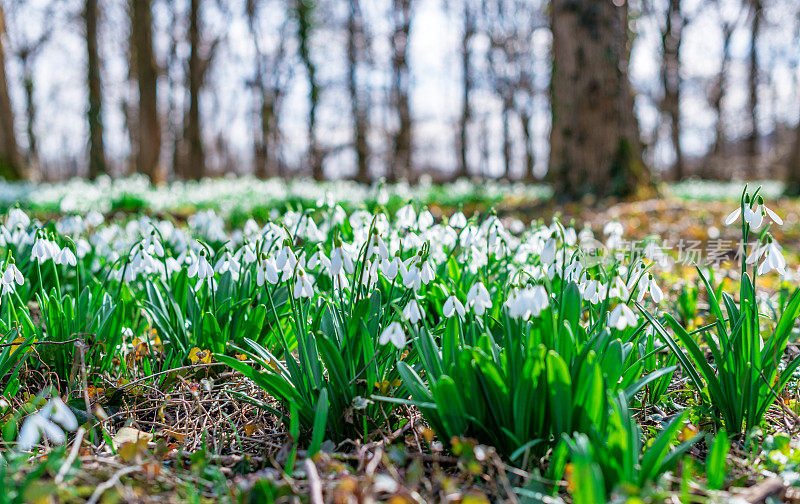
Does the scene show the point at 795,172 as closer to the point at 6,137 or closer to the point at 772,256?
the point at 772,256

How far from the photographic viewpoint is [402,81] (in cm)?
1747

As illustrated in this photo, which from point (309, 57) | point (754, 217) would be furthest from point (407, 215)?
point (309, 57)

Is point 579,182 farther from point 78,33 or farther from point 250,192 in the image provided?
point 78,33

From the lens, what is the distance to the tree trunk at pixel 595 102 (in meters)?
6.82

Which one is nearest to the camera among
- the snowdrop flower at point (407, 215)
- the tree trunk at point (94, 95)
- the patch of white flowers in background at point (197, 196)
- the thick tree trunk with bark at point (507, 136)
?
the snowdrop flower at point (407, 215)

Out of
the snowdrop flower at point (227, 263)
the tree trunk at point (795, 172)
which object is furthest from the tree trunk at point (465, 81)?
the snowdrop flower at point (227, 263)

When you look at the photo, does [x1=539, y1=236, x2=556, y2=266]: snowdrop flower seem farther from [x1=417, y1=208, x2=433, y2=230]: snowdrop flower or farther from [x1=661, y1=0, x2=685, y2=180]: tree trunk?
[x1=661, y1=0, x2=685, y2=180]: tree trunk

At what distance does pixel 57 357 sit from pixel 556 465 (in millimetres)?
1753

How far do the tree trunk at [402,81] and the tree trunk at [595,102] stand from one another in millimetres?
10464

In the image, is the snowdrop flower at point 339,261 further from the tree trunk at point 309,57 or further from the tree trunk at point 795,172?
the tree trunk at point 309,57

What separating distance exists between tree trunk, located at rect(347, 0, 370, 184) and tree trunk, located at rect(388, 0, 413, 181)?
1.04m

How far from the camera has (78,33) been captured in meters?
16.4

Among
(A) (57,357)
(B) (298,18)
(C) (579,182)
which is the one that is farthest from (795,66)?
(A) (57,357)

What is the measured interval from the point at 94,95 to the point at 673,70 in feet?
55.7
